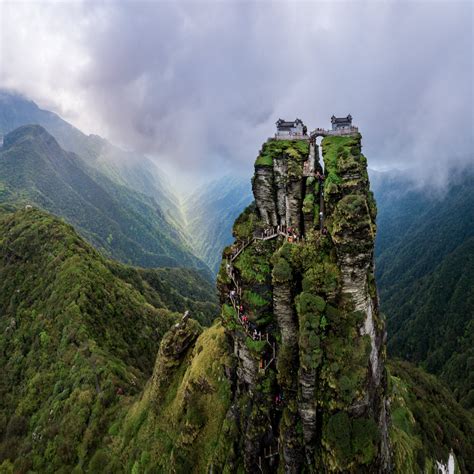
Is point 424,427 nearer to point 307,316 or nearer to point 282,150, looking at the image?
point 307,316

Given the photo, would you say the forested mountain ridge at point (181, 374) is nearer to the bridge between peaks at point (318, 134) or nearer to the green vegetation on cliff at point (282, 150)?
the green vegetation on cliff at point (282, 150)

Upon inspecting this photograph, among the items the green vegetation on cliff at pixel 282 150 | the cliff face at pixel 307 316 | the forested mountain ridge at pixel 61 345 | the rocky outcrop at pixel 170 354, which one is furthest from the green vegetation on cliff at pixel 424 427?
the forested mountain ridge at pixel 61 345

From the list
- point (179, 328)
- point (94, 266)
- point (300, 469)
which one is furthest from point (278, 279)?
point (94, 266)

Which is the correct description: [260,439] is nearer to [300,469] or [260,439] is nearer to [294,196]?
[300,469]

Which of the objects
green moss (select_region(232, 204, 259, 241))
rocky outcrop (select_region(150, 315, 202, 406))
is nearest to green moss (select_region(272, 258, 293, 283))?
green moss (select_region(232, 204, 259, 241))

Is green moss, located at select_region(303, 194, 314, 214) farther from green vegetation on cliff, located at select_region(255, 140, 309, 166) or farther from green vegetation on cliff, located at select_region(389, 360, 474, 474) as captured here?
green vegetation on cliff, located at select_region(389, 360, 474, 474)
